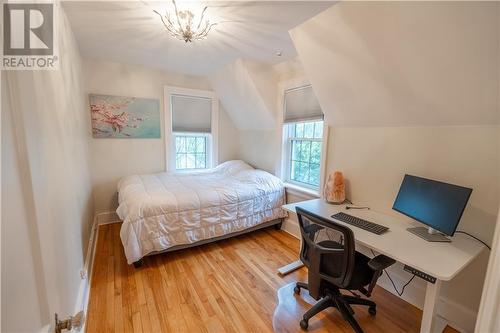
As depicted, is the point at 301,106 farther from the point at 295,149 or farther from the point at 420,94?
the point at 420,94

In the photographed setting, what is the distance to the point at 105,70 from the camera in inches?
123

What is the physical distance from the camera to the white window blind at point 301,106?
2.71 metres

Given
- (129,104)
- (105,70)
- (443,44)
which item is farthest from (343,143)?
(105,70)

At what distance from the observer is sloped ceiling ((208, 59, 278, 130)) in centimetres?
303

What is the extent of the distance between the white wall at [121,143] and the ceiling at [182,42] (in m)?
0.21

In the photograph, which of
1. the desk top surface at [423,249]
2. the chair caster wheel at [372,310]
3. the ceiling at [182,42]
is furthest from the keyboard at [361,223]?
the ceiling at [182,42]

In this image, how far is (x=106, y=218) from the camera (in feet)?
11.0

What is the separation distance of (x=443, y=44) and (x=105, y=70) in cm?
374

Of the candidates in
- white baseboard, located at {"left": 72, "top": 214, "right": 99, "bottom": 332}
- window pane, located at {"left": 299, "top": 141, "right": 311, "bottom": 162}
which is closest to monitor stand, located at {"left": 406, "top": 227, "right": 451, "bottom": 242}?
window pane, located at {"left": 299, "top": 141, "right": 311, "bottom": 162}

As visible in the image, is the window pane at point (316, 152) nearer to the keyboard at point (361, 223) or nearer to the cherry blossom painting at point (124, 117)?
the keyboard at point (361, 223)

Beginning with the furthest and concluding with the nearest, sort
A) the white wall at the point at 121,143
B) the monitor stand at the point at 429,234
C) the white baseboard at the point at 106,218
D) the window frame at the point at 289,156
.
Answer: the white baseboard at the point at 106,218 < the white wall at the point at 121,143 < the window frame at the point at 289,156 < the monitor stand at the point at 429,234

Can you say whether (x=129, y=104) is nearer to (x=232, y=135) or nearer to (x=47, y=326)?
(x=232, y=135)

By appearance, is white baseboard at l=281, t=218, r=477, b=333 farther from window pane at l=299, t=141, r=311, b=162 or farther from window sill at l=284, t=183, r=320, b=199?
window pane at l=299, t=141, r=311, b=162

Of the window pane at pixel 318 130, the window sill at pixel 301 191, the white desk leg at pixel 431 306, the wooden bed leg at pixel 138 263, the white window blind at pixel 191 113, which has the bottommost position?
the wooden bed leg at pixel 138 263
